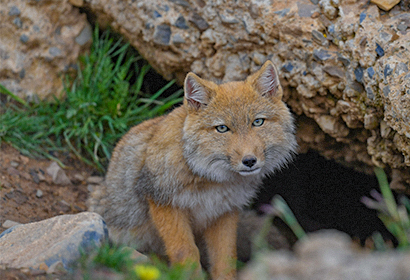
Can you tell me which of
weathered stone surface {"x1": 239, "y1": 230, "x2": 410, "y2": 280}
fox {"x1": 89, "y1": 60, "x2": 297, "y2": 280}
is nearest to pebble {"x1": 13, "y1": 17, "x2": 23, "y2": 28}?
fox {"x1": 89, "y1": 60, "x2": 297, "y2": 280}

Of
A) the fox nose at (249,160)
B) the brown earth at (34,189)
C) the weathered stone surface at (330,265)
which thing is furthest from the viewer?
the brown earth at (34,189)

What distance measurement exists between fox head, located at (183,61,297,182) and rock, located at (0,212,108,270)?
1.20 m

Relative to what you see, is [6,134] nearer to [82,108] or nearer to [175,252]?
[82,108]

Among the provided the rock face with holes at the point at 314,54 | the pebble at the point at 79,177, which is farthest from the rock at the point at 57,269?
the rock face with holes at the point at 314,54

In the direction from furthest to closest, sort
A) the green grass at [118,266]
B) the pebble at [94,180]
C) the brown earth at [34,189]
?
the pebble at [94,180]
the brown earth at [34,189]
the green grass at [118,266]

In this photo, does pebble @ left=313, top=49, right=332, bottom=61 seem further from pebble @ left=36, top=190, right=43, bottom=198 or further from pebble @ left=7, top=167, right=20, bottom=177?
pebble @ left=7, top=167, right=20, bottom=177

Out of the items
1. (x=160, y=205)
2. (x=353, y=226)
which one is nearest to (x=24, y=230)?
(x=160, y=205)

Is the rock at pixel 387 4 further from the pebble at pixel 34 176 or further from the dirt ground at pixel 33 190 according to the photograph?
the pebble at pixel 34 176

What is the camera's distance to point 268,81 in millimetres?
4457

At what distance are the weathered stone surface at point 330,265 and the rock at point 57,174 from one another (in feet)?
13.6

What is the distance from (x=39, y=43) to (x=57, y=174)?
6.89 ft

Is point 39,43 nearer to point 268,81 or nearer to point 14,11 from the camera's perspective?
point 14,11

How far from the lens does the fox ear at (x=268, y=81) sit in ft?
14.4

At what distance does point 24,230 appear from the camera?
3922 mm
